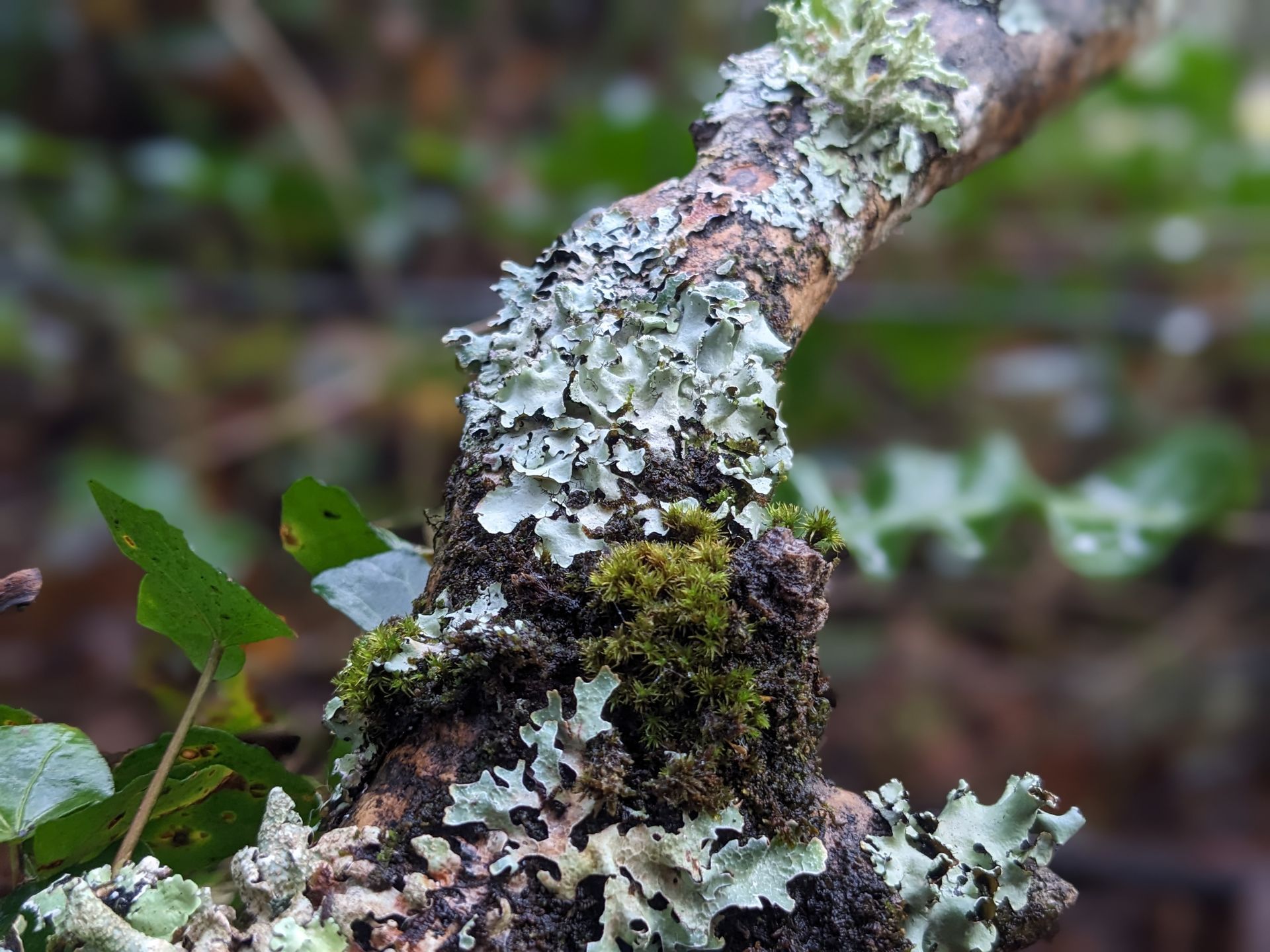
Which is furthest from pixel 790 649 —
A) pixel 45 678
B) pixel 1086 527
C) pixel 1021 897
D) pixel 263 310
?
pixel 263 310

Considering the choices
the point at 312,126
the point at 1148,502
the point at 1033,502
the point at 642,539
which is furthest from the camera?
the point at 312,126

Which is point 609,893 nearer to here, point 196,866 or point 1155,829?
point 196,866

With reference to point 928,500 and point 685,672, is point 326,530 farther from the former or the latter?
point 928,500

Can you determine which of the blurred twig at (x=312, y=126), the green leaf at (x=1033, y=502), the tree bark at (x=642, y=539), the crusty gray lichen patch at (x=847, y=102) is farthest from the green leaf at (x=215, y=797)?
the blurred twig at (x=312, y=126)

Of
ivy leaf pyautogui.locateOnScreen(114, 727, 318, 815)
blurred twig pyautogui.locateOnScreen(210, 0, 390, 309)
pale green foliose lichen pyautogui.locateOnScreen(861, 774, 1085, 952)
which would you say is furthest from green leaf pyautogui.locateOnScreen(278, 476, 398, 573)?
blurred twig pyautogui.locateOnScreen(210, 0, 390, 309)

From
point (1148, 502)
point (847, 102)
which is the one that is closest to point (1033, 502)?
point (1148, 502)

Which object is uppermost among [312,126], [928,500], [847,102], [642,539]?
[312,126]
